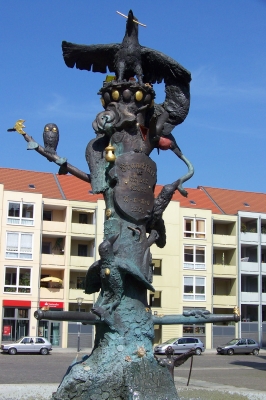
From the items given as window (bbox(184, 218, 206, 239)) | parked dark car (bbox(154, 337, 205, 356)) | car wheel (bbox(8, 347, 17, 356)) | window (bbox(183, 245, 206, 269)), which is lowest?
car wheel (bbox(8, 347, 17, 356))

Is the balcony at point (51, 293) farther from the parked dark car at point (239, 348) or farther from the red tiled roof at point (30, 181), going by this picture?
the parked dark car at point (239, 348)

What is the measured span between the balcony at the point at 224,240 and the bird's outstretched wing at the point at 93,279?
4394 centimetres

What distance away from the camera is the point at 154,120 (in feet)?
35.4

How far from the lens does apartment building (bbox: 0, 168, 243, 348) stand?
47344 millimetres

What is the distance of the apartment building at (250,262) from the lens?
2112 inches

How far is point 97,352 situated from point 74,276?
41.1 meters

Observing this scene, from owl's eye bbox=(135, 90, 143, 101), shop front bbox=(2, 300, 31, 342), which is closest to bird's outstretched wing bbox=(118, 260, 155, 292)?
owl's eye bbox=(135, 90, 143, 101)

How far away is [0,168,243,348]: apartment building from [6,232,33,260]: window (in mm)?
73

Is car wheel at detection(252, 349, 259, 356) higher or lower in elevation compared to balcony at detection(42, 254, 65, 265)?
lower

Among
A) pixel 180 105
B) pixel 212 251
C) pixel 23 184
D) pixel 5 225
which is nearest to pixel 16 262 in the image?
pixel 5 225

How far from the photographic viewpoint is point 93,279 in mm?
10531

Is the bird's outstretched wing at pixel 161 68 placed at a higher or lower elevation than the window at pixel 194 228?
lower

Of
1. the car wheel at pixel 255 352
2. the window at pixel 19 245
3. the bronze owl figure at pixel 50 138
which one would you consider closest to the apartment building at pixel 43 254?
the window at pixel 19 245

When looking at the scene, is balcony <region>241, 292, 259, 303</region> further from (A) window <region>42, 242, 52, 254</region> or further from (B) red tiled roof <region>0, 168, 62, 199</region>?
(B) red tiled roof <region>0, 168, 62, 199</region>
